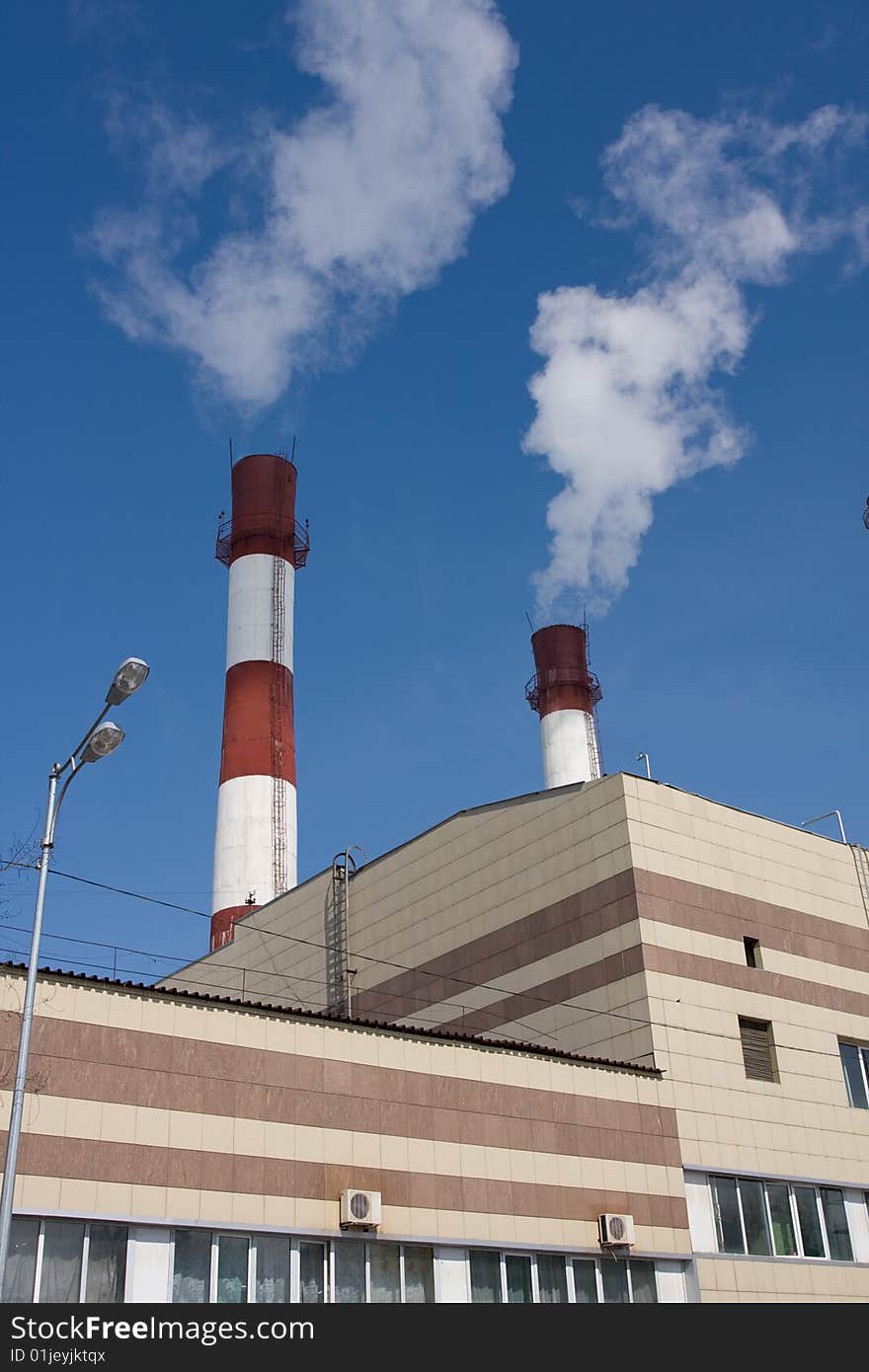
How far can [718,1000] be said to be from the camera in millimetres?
30266

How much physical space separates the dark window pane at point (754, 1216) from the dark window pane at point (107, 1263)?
14.5 metres

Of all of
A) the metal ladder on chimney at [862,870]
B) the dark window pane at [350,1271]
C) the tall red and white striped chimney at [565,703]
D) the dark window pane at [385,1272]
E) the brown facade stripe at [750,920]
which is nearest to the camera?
the dark window pane at [350,1271]

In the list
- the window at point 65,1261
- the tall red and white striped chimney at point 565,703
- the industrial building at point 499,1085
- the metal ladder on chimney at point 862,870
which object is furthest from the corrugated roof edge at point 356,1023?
the tall red and white striped chimney at point 565,703

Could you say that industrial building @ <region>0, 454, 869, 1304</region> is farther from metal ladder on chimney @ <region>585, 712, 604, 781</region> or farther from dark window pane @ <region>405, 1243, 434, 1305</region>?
metal ladder on chimney @ <region>585, 712, 604, 781</region>

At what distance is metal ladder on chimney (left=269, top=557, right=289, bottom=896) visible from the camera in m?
52.4

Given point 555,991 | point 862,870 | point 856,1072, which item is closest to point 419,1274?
point 555,991

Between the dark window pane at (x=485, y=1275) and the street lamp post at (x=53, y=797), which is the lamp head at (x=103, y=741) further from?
the dark window pane at (x=485, y=1275)

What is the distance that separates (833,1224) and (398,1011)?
1257 cm

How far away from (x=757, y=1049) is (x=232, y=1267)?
1459cm

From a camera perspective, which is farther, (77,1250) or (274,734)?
(274,734)

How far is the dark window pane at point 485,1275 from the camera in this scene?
78.3 ft

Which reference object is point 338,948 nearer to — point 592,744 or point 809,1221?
point 809,1221
